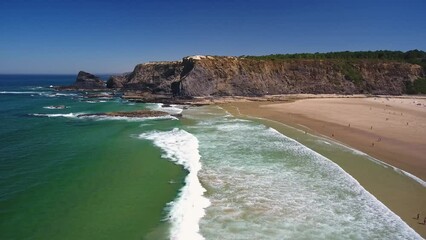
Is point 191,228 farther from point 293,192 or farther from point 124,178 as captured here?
point 124,178

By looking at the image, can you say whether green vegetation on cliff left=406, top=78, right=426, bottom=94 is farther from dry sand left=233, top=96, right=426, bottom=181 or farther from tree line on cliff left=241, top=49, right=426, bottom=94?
dry sand left=233, top=96, right=426, bottom=181

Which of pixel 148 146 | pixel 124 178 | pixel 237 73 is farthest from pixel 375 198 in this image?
pixel 237 73

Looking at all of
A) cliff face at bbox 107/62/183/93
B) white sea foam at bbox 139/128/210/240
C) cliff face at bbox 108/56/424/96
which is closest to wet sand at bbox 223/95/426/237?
white sea foam at bbox 139/128/210/240

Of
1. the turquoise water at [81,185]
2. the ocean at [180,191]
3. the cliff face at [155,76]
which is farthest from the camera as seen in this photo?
the cliff face at [155,76]

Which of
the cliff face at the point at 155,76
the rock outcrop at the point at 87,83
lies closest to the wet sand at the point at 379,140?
the cliff face at the point at 155,76

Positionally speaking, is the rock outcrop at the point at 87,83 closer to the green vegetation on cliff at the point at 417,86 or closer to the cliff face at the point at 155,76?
the cliff face at the point at 155,76

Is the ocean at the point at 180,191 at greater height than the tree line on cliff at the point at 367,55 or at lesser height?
lesser
